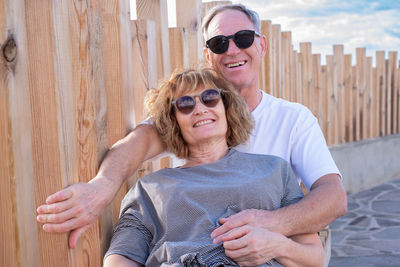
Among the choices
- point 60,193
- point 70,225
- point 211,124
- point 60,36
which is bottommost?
point 70,225

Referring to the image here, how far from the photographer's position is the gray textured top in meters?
2.27

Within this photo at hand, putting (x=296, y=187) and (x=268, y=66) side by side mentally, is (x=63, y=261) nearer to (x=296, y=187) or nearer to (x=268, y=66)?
(x=296, y=187)

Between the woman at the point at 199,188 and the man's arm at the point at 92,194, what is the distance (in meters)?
0.14

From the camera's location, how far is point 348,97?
8297mm

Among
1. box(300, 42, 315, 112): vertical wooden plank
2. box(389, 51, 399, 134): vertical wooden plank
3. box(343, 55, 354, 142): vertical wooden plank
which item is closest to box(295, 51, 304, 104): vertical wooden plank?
box(300, 42, 315, 112): vertical wooden plank

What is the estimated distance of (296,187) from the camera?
8.38 ft

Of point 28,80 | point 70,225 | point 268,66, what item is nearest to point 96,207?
point 70,225

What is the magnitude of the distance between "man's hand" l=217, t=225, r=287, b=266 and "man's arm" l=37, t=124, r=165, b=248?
1.89ft

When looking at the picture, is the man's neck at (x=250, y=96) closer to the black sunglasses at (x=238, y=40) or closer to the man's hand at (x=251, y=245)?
the black sunglasses at (x=238, y=40)

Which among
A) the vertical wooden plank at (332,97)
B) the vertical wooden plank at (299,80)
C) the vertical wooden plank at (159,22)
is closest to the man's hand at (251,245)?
the vertical wooden plank at (159,22)

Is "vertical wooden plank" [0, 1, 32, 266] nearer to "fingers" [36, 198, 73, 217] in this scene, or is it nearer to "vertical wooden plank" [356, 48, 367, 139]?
"fingers" [36, 198, 73, 217]

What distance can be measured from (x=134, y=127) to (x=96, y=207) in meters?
0.73

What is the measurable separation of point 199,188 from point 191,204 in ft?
0.29

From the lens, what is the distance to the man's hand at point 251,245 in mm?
2182
